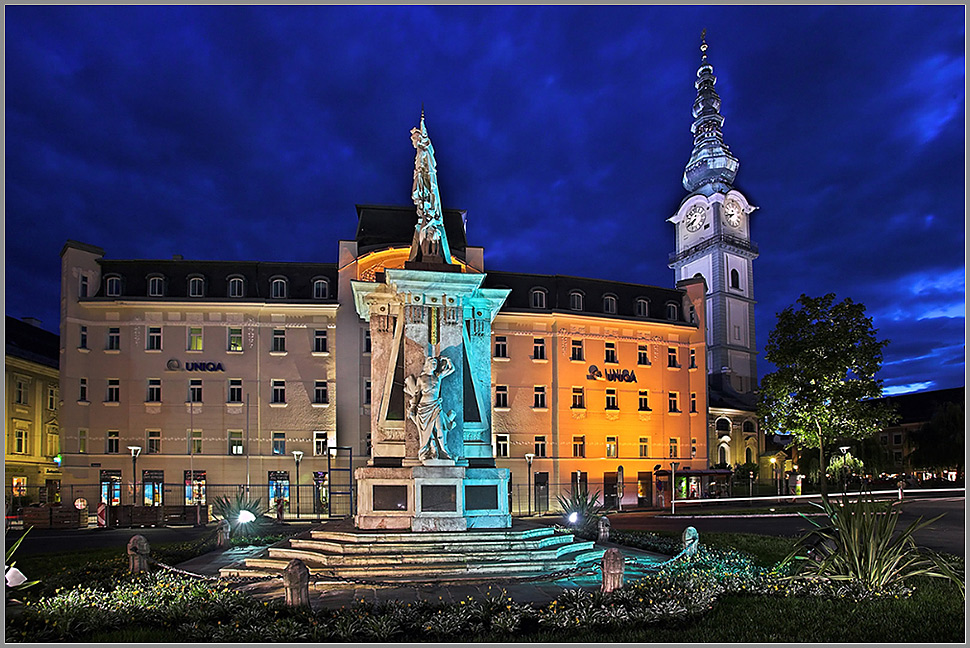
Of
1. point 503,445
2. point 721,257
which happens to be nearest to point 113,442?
point 503,445

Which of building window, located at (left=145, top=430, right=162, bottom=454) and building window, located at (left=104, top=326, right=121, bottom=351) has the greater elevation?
building window, located at (left=104, top=326, right=121, bottom=351)

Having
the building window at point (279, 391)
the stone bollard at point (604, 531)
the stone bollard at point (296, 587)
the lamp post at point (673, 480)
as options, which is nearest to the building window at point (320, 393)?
the building window at point (279, 391)

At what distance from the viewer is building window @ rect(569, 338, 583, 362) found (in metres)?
51.0

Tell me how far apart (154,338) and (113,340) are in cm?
243

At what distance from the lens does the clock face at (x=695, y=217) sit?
95438mm

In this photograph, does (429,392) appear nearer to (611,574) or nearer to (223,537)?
(611,574)

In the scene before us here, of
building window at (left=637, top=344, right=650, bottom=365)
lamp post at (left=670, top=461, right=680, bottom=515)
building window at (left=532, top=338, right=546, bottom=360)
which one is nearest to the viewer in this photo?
lamp post at (left=670, top=461, right=680, bottom=515)

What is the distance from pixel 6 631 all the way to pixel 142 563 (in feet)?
Answer: 17.1

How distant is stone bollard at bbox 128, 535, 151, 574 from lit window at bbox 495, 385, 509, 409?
34503mm

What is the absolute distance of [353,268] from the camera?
4716cm

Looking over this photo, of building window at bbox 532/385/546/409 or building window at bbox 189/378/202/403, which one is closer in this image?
building window at bbox 189/378/202/403

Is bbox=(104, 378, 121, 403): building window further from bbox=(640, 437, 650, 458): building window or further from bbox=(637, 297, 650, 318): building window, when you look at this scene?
bbox=(637, 297, 650, 318): building window

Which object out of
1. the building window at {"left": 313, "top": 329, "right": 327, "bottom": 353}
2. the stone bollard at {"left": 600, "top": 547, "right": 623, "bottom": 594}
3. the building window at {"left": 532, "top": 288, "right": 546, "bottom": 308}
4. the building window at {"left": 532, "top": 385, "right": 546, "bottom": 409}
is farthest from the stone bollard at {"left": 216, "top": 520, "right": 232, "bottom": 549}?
the building window at {"left": 532, "top": 288, "right": 546, "bottom": 308}

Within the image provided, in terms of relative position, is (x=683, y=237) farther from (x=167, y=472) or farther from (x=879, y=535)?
(x=879, y=535)
